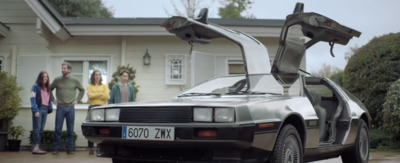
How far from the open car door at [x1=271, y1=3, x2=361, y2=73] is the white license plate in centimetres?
208

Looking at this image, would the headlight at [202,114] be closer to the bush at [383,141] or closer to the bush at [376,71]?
the bush at [383,141]

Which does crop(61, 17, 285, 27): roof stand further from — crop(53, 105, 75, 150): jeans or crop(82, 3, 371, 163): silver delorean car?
crop(82, 3, 371, 163): silver delorean car

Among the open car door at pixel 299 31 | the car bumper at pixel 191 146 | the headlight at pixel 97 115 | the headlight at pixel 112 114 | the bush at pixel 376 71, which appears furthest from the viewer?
the bush at pixel 376 71

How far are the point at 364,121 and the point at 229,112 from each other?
10.3 feet

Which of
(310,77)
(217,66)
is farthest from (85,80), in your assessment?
(310,77)

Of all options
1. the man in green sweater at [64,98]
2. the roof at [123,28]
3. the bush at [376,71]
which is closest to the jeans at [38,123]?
the man in green sweater at [64,98]

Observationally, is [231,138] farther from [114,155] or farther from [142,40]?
[142,40]

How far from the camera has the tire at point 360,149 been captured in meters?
5.63

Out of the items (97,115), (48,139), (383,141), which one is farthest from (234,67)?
(97,115)

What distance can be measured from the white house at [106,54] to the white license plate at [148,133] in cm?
641

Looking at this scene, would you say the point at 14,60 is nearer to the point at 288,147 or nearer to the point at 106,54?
the point at 106,54

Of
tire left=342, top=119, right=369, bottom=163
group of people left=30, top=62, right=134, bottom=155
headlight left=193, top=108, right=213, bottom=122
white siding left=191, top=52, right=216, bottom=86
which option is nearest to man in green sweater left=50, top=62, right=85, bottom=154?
group of people left=30, top=62, right=134, bottom=155

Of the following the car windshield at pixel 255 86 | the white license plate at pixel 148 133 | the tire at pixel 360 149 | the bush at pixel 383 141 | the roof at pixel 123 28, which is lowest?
the bush at pixel 383 141

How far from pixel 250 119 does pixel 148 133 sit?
0.88m
